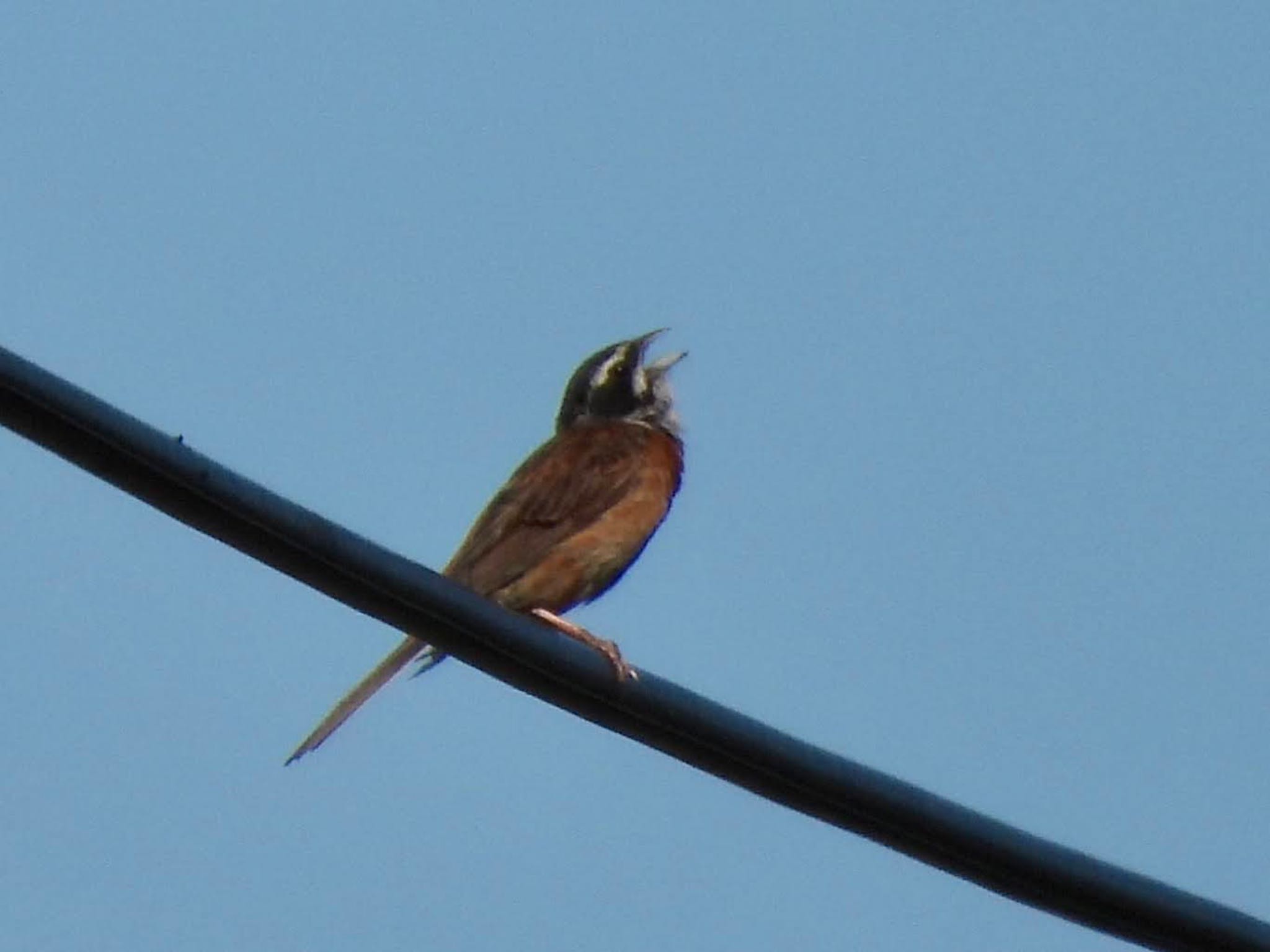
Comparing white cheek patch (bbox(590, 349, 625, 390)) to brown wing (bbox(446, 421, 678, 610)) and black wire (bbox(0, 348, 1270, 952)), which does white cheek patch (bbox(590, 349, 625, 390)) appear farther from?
black wire (bbox(0, 348, 1270, 952))

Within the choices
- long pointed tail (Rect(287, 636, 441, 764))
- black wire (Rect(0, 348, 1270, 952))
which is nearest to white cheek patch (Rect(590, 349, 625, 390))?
long pointed tail (Rect(287, 636, 441, 764))

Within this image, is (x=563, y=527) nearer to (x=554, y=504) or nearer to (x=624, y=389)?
(x=554, y=504)

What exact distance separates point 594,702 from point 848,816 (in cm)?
56

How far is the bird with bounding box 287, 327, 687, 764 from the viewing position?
8422 mm

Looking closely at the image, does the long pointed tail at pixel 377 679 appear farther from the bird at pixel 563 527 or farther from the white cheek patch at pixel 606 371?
the white cheek patch at pixel 606 371

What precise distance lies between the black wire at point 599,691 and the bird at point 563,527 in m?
3.22

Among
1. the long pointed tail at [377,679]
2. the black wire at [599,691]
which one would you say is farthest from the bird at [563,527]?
the black wire at [599,691]

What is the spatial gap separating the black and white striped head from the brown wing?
72 cm

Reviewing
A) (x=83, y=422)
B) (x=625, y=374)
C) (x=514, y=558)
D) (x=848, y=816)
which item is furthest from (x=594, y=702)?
(x=625, y=374)

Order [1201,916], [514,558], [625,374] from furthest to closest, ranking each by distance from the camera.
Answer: [625,374]
[514,558]
[1201,916]

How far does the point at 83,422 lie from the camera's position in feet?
12.9

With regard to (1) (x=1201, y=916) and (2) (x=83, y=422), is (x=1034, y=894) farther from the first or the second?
(2) (x=83, y=422)

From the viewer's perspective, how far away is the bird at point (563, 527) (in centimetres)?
842

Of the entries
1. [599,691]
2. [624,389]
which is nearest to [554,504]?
[624,389]
